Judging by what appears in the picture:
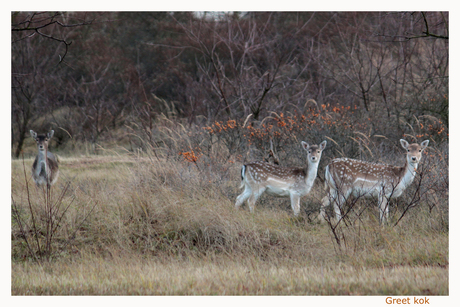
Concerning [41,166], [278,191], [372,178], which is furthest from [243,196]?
[41,166]

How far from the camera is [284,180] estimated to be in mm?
7770

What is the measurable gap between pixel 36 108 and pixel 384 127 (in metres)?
12.9

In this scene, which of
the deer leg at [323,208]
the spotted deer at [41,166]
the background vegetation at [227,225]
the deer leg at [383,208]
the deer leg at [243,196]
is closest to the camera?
the background vegetation at [227,225]

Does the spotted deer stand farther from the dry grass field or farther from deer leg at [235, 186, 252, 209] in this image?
deer leg at [235, 186, 252, 209]

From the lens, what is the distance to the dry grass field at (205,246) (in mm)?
5211

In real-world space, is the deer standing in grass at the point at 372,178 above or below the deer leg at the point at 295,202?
above

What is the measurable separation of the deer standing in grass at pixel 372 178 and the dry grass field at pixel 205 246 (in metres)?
0.41

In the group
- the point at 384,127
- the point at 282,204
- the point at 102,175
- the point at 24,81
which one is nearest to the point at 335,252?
the point at 282,204

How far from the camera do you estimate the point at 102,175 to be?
37.2ft

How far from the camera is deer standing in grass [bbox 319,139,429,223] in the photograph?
7551 millimetres

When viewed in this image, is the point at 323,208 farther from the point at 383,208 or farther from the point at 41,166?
the point at 41,166

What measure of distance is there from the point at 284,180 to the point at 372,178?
4.48ft

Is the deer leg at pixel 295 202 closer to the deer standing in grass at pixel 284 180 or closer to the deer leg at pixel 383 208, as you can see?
the deer standing in grass at pixel 284 180

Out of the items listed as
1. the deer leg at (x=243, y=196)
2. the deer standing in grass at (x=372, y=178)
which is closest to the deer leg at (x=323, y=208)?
the deer standing in grass at (x=372, y=178)
